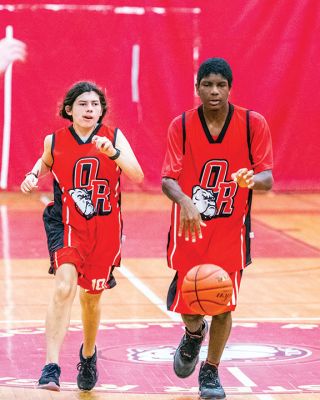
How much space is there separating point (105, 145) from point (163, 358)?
196 centimetres

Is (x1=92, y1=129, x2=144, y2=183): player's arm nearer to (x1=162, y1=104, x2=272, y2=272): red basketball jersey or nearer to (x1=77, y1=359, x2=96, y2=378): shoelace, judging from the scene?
(x1=162, y1=104, x2=272, y2=272): red basketball jersey

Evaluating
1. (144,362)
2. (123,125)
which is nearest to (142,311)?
(144,362)

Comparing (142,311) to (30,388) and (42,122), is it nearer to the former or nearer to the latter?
(30,388)

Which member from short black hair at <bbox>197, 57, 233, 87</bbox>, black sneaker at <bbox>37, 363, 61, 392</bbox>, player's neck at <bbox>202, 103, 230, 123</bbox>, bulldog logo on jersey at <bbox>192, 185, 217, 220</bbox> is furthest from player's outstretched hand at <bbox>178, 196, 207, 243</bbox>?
black sneaker at <bbox>37, 363, 61, 392</bbox>

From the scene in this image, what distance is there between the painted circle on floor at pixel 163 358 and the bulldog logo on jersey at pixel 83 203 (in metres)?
1.04

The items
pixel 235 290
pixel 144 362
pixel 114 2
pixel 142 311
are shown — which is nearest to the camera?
pixel 235 290

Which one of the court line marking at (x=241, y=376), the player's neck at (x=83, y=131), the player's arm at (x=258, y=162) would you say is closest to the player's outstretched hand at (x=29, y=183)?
the player's neck at (x=83, y=131)

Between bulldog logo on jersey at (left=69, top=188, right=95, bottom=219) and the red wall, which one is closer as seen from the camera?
bulldog logo on jersey at (left=69, top=188, right=95, bottom=219)

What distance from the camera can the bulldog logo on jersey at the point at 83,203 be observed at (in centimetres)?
765

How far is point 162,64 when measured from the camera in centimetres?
1856

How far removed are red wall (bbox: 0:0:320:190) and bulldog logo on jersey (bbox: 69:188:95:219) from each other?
10.7 metres

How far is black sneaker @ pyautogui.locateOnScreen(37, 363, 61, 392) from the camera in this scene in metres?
7.23

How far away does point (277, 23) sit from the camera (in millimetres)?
18531

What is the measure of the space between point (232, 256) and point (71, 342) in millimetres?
2210
